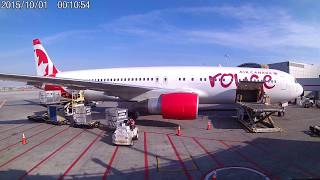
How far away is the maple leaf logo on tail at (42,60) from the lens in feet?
86.9

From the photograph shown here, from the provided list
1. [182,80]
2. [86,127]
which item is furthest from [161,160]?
[182,80]

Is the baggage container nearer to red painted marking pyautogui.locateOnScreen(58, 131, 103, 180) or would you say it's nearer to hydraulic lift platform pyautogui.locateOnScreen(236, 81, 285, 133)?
red painted marking pyautogui.locateOnScreen(58, 131, 103, 180)

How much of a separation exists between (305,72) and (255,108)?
44.4m

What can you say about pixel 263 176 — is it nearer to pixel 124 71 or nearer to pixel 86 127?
pixel 86 127

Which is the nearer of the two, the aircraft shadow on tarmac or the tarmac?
the aircraft shadow on tarmac

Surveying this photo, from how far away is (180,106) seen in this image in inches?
637

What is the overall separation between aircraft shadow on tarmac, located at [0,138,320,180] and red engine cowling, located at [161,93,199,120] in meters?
3.95

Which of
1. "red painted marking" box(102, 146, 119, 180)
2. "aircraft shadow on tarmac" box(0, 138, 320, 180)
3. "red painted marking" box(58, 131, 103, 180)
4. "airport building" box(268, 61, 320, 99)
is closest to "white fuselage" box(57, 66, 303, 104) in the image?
"red painted marking" box(58, 131, 103, 180)

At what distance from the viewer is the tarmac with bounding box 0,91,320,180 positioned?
30.7ft

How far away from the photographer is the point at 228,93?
20.2 m

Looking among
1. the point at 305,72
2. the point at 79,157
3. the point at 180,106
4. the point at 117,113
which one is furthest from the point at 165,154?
the point at 305,72

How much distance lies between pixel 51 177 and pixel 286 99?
1809 cm

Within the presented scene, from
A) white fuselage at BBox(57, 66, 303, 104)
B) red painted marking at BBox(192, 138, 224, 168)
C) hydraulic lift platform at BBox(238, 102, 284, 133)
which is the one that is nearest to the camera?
red painted marking at BBox(192, 138, 224, 168)

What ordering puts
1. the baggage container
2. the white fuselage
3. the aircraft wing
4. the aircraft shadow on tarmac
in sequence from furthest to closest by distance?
the white fuselage, the aircraft wing, the baggage container, the aircraft shadow on tarmac
